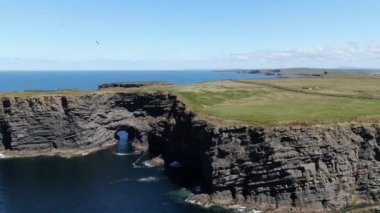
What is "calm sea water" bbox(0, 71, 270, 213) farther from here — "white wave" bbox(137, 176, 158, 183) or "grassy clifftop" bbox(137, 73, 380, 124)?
"grassy clifftop" bbox(137, 73, 380, 124)

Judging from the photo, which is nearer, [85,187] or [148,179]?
[85,187]

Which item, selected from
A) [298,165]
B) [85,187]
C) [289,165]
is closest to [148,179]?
[85,187]

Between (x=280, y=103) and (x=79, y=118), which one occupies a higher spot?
(x=280, y=103)

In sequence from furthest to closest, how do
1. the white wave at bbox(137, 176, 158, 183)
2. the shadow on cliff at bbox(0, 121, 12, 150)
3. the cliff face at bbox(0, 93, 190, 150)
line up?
the shadow on cliff at bbox(0, 121, 12, 150) → the cliff face at bbox(0, 93, 190, 150) → the white wave at bbox(137, 176, 158, 183)

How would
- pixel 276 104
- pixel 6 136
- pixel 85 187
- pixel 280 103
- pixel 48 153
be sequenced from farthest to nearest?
pixel 6 136, pixel 48 153, pixel 280 103, pixel 276 104, pixel 85 187

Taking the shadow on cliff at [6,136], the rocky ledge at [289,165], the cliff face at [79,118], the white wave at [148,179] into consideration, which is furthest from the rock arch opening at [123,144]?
the rocky ledge at [289,165]

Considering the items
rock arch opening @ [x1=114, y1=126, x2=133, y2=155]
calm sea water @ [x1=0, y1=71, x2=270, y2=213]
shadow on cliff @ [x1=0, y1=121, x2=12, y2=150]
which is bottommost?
calm sea water @ [x1=0, y1=71, x2=270, y2=213]

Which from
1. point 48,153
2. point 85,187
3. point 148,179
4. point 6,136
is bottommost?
point 85,187

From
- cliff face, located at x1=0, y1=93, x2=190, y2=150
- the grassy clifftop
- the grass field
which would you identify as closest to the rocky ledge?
the grass field

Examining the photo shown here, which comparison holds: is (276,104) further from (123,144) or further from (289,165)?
(123,144)
